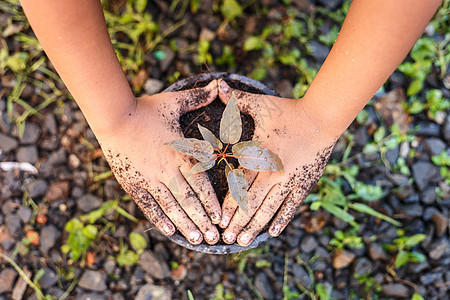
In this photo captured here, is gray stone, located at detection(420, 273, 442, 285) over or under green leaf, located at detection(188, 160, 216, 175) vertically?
under

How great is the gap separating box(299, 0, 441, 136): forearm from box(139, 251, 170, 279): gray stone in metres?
1.10

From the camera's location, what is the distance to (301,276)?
2045mm

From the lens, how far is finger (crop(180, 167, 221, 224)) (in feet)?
5.03

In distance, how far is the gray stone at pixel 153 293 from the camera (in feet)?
6.53

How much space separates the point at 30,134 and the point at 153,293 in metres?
1.12

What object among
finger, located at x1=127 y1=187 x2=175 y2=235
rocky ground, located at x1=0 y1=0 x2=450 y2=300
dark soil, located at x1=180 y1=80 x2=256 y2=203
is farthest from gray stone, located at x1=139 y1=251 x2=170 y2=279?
dark soil, located at x1=180 y1=80 x2=256 y2=203

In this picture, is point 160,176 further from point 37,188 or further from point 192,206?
point 37,188

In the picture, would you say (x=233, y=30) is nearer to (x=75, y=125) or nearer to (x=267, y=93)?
(x=267, y=93)

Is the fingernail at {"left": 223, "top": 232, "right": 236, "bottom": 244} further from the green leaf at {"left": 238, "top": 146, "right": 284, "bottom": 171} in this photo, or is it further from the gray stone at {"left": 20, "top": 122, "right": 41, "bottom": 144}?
the gray stone at {"left": 20, "top": 122, "right": 41, "bottom": 144}

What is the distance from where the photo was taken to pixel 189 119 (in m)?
1.65

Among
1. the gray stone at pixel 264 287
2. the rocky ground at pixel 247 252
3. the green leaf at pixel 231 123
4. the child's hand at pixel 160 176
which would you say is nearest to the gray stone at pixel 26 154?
the rocky ground at pixel 247 252

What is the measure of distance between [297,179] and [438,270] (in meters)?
1.11

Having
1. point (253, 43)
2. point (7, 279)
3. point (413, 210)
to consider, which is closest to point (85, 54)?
point (253, 43)

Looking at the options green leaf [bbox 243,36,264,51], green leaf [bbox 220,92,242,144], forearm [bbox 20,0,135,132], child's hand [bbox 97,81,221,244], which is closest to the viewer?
forearm [bbox 20,0,135,132]
